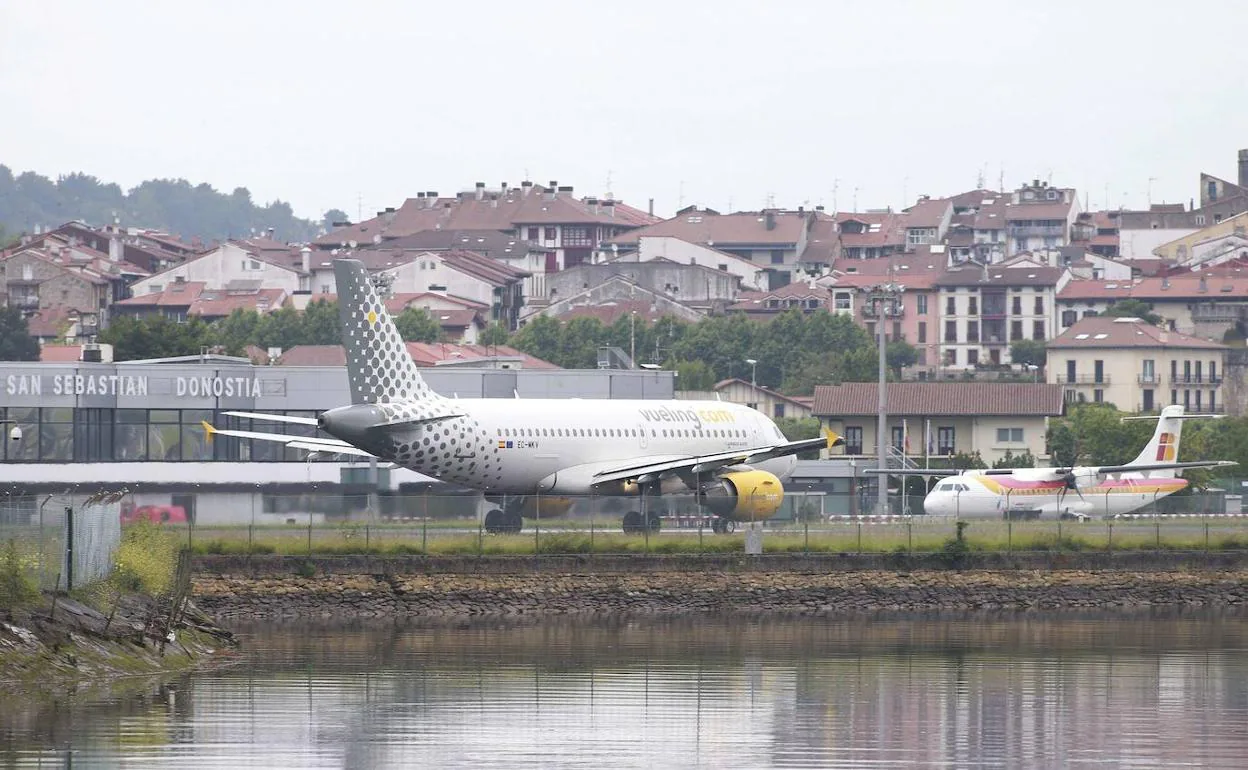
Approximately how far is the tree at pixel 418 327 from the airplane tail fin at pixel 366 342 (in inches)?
4910

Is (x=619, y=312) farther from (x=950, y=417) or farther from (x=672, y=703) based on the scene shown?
(x=672, y=703)

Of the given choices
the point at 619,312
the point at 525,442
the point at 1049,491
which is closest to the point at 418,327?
the point at 619,312

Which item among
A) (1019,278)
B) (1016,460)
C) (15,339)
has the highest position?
(1019,278)

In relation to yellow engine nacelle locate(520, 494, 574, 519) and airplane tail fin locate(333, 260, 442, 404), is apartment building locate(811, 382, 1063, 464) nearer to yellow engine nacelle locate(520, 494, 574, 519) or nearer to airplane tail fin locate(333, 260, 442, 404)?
airplane tail fin locate(333, 260, 442, 404)

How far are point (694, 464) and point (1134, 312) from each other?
135m

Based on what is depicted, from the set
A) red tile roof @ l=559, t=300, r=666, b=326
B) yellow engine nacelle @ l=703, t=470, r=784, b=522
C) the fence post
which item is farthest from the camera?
red tile roof @ l=559, t=300, r=666, b=326

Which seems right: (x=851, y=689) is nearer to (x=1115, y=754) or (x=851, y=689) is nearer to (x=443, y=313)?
(x=1115, y=754)

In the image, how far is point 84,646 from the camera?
31.8 metres

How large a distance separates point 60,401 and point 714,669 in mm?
38317

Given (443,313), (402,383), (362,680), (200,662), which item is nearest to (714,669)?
(362,680)

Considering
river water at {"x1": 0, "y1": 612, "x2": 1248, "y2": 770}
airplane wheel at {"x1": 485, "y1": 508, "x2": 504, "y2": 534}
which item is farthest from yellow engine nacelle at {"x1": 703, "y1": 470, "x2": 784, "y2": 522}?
river water at {"x1": 0, "y1": 612, "x2": 1248, "y2": 770}

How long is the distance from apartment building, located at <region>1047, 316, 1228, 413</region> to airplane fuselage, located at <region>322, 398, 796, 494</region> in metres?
102

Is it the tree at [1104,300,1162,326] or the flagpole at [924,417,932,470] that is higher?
the tree at [1104,300,1162,326]

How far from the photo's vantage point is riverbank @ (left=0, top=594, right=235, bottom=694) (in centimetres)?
3011
